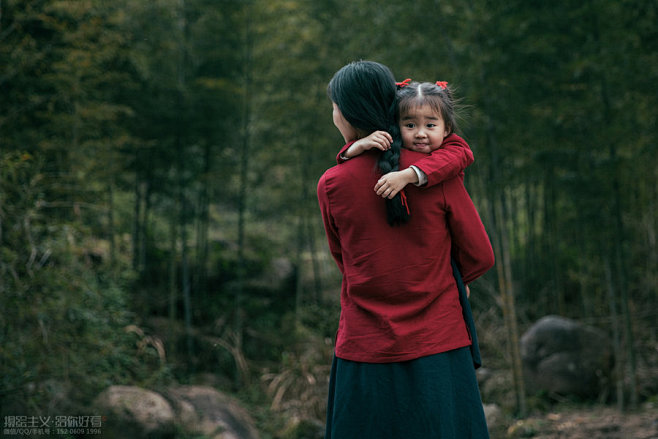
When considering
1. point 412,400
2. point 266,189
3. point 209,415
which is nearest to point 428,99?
point 412,400

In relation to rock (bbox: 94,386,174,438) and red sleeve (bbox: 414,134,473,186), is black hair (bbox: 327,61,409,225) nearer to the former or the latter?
red sleeve (bbox: 414,134,473,186)

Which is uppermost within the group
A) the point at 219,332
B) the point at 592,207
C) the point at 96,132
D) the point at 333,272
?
the point at 96,132

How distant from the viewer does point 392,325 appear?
129cm

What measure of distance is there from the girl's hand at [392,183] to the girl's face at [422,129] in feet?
0.54

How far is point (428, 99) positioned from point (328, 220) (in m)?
0.39

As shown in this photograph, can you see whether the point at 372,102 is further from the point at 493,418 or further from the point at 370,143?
the point at 493,418

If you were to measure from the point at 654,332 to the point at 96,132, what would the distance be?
5959 millimetres

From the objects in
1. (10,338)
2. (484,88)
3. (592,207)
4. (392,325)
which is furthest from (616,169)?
(10,338)

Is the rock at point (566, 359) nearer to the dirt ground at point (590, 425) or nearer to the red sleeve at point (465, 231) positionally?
the dirt ground at point (590, 425)

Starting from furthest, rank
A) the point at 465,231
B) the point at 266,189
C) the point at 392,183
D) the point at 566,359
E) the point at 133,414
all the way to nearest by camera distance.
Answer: the point at 266,189 → the point at 566,359 → the point at 133,414 → the point at 465,231 → the point at 392,183

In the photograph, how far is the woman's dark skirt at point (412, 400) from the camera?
1306mm

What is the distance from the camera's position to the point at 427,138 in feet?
4.58

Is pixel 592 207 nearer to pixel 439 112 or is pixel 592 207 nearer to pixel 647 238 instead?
pixel 647 238

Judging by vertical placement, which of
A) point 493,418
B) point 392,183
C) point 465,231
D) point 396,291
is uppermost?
point 392,183
